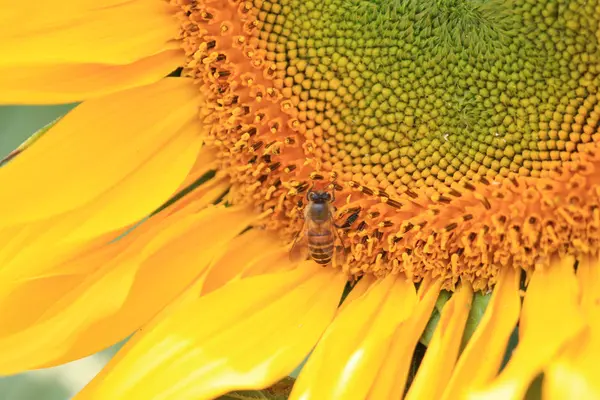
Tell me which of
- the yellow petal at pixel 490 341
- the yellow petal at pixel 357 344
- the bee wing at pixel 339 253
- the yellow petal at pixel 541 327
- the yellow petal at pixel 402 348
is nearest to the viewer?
the yellow petal at pixel 541 327

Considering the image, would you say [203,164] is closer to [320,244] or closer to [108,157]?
[108,157]

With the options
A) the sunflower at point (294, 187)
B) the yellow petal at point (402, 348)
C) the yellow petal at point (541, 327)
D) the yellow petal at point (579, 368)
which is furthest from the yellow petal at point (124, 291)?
the yellow petal at point (579, 368)

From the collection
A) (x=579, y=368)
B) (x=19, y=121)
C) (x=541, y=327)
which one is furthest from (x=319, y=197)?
(x=19, y=121)

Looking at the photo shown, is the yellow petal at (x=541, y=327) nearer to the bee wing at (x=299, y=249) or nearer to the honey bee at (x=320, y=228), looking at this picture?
the honey bee at (x=320, y=228)

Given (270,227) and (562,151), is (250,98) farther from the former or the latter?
(562,151)

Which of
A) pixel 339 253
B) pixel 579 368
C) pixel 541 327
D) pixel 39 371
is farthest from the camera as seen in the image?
pixel 39 371

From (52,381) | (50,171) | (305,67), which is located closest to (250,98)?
(305,67)
